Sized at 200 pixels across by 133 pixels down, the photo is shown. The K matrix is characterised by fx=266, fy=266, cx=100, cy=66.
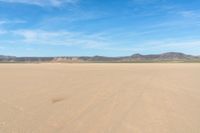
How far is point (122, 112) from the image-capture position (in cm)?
590

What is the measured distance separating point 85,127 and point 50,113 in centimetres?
136

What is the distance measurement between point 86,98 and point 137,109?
6.28 feet

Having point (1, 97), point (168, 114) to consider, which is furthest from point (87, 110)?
point (1, 97)

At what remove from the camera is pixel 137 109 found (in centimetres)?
627

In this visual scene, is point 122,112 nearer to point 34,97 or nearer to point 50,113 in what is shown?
point 50,113

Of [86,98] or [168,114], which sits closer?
[168,114]

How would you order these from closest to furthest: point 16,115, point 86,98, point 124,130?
point 124,130
point 16,115
point 86,98

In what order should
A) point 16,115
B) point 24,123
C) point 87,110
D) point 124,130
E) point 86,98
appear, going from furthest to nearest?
1. point 86,98
2. point 87,110
3. point 16,115
4. point 24,123
5. point 124,130

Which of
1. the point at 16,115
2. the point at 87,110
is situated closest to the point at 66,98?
the point at 87,110

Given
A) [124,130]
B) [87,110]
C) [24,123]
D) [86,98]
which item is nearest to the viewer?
[124,130]

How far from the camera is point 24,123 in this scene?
16.1 feet

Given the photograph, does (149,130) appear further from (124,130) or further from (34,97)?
(34,97)

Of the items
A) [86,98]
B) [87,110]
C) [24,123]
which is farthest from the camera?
Result: [86,98]

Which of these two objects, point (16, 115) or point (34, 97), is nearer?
point (16, 115)
